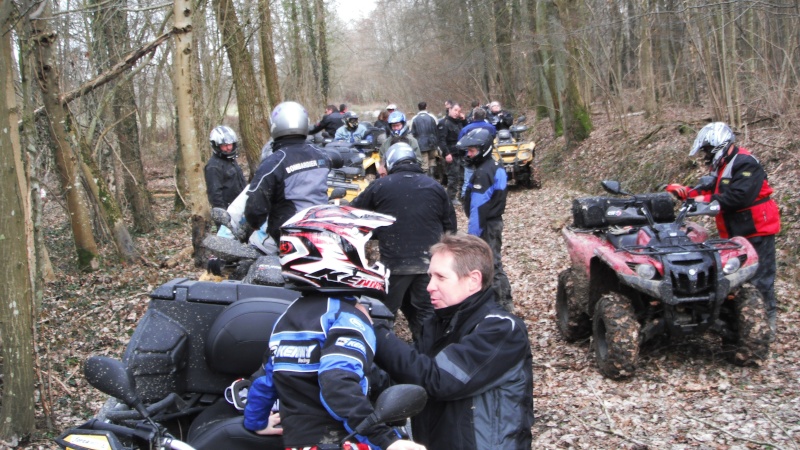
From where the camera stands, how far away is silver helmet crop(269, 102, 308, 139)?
19.7ft

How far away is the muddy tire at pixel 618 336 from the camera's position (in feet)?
19.6

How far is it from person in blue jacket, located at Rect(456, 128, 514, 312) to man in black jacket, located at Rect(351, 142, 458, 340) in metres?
1.15

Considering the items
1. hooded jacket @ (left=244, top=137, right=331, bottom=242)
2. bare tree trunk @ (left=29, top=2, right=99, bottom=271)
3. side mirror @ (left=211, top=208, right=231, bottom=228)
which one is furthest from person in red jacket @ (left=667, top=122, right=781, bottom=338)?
bare tree trunk @ (left=29, top=2, right=99, bottom=271)

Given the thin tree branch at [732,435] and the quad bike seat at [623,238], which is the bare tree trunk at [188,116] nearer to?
the quad bike seat at [623,238]

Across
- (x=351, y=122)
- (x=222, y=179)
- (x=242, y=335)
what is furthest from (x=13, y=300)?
(x=351, y=122)

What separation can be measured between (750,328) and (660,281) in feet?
2.87

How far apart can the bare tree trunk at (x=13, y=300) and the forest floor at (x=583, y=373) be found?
7.4 inches

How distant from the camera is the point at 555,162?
20000mm

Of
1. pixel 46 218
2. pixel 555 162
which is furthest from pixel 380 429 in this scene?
pixel 46 218

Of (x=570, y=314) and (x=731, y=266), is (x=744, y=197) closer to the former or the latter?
(x=731, y=266)

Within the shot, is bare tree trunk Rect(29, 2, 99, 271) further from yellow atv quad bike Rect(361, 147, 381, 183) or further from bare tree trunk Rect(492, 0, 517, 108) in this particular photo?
bare tree trunk Rect(492, 0, 517, 108)

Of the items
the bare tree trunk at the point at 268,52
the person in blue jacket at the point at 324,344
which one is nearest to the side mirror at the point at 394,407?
the person in blue jacket at the point at 324,344

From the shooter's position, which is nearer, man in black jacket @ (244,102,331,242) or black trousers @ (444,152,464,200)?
man in black jacket @ (244,102,331,242)

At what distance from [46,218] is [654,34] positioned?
16.8 meters
